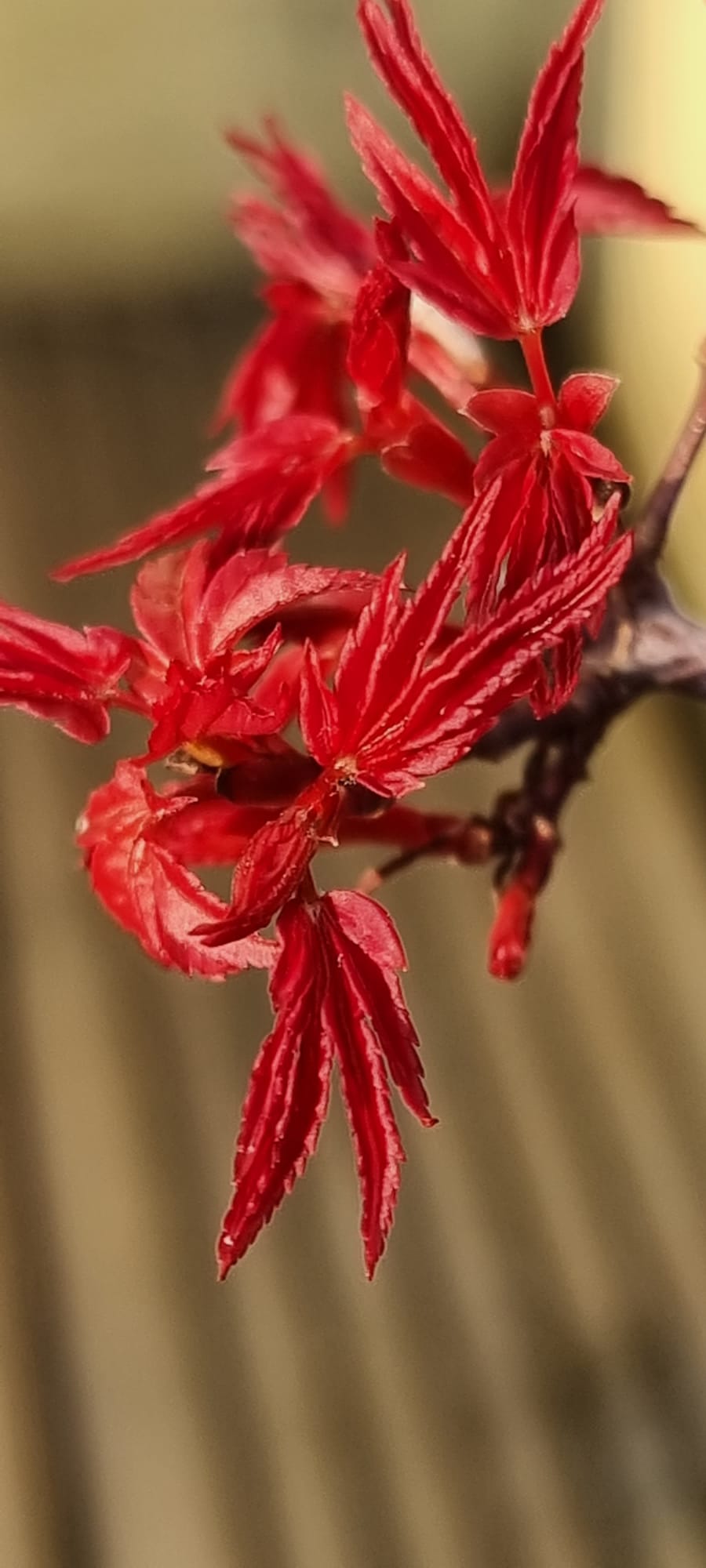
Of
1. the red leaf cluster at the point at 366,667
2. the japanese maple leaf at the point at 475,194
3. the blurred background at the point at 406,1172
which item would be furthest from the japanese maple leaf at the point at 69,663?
the blurred background at the point at 406,1172

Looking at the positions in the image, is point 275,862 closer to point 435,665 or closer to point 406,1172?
point 435,665

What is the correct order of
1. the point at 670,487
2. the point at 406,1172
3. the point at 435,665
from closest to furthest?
the point at 435,665, the point at 670,487, the point at 406,1172

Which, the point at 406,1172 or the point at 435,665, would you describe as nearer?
the point at 435,665

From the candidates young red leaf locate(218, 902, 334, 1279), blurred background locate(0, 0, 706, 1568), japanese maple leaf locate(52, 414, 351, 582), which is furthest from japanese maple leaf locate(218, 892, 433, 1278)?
blurred background locate(0, 0, 706, 1568)

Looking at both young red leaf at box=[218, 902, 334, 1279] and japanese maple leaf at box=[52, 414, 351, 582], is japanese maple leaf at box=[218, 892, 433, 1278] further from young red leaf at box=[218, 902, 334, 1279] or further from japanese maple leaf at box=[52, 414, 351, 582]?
japanese maple leaf at box=[52, 414, 351, 582]

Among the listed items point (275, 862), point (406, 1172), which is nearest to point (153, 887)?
point (275, 862)

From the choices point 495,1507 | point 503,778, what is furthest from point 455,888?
point 495,1507

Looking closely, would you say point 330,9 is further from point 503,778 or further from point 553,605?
point 553,605
